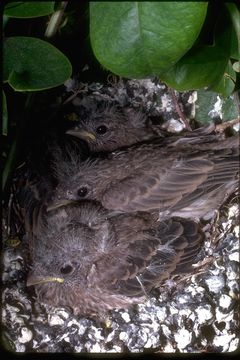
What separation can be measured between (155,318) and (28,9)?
3.31 ft

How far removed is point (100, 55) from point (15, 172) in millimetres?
782

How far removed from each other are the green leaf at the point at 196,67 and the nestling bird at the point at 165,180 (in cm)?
50

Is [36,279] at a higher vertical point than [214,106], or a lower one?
lower

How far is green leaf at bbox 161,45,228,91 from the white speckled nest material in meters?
0.34

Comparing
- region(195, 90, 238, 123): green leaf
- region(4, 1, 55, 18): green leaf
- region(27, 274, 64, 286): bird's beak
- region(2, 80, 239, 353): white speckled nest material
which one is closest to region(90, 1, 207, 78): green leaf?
region(4, 1, 55, 18): green leaf

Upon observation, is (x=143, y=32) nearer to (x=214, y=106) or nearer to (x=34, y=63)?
(x=34, y=63)

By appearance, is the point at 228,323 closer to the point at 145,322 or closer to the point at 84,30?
the point at 145,322

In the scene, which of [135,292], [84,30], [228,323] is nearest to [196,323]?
[228,323]

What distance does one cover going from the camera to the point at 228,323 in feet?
5.36

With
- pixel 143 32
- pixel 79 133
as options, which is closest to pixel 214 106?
pixel 79 133

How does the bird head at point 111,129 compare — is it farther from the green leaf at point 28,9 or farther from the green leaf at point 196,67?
the green leaf at point 28,9

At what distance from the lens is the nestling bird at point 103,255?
172 cm

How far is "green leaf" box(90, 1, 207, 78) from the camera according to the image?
2.85ft

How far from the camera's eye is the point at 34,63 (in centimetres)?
112
